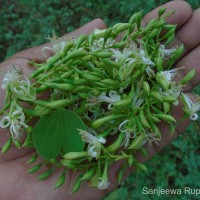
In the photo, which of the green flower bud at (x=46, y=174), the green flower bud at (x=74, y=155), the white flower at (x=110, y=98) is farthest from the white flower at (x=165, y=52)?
the green flower bud at (x=46, y=174)

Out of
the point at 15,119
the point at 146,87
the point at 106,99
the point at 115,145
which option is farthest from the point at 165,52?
the point at 15,119

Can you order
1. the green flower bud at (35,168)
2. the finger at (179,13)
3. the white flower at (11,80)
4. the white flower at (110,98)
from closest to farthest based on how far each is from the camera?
the white flower at (11,80) → the white flower at (110,98) → the green flower bud at (35,168) → the finger at (179,13)

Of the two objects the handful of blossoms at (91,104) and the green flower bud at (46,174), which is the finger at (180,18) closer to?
the handful of blossoms at (91,104)

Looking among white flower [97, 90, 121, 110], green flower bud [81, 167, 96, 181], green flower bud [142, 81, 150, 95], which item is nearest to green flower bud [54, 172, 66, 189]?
green flower bud [81, 167, 96, 181]

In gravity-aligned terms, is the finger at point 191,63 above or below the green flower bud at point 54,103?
below

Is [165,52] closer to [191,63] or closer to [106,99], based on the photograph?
[191,63]

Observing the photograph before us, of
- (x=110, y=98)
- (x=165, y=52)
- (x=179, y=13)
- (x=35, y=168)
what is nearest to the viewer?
(x=110, y=98)

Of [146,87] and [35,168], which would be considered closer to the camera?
[146,87]

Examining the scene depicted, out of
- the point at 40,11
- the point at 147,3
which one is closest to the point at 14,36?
the point at 40,11

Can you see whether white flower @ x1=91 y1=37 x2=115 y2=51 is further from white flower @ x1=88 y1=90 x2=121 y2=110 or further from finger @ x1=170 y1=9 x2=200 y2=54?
finger @ x1=170 y1=9 x2=200 y2=54
